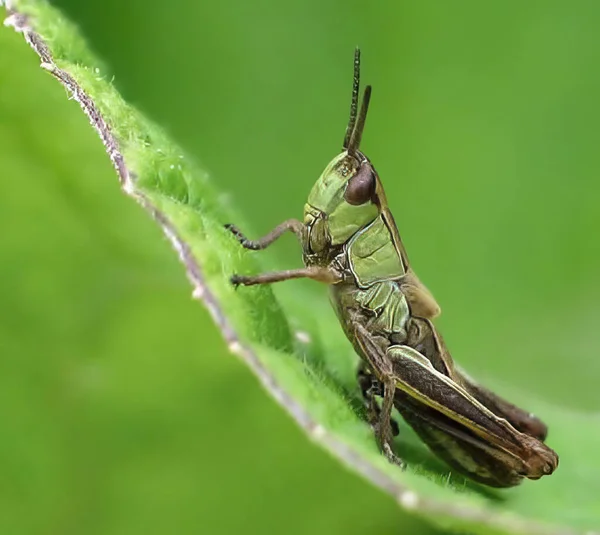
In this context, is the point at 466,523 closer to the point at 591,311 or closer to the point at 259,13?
the point at 591,311

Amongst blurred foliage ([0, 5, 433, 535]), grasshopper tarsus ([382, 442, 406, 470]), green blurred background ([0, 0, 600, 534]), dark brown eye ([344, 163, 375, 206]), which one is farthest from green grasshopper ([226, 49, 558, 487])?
green blurred background ([0, 0, 600, 534])

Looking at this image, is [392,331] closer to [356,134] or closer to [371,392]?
[371,392]

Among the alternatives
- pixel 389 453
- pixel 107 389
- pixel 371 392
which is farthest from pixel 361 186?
pixel 107 389

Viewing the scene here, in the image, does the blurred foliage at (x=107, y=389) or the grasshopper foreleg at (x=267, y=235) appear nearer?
the blurred foliage at (x=107, y=389)

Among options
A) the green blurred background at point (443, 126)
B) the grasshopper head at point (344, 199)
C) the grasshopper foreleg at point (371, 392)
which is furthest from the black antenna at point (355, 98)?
the green blurred background at point (443, 126)

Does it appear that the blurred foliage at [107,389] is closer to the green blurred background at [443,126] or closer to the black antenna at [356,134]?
the black antenna at [356,134]

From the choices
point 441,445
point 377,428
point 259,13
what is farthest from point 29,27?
point 259,13

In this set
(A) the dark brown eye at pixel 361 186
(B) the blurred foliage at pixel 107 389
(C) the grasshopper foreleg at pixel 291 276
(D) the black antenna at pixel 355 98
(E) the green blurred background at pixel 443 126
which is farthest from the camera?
(E) the green blurred background at pixel 443 126
